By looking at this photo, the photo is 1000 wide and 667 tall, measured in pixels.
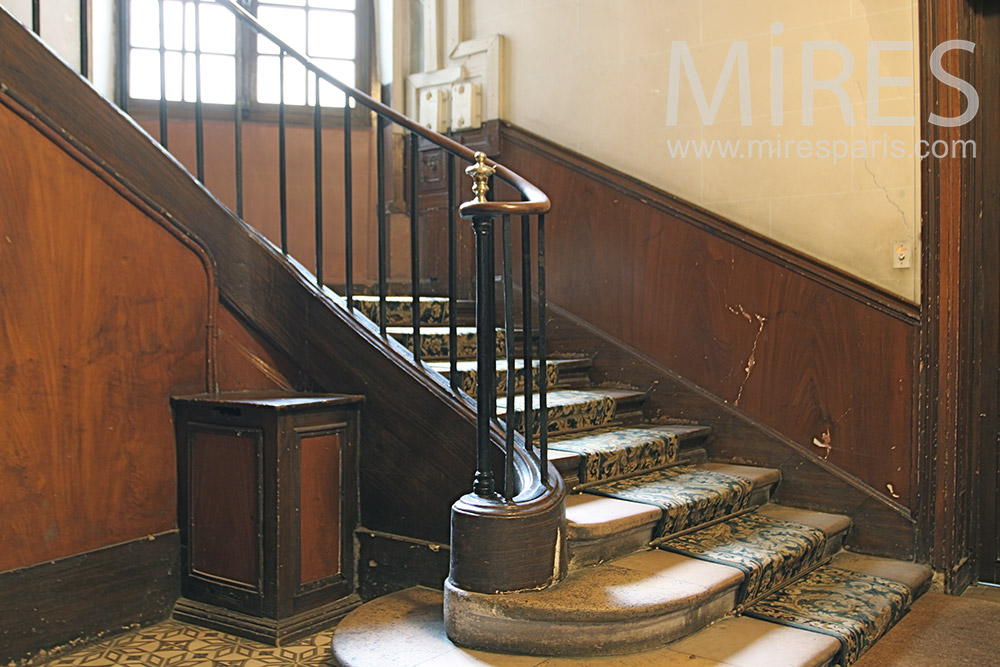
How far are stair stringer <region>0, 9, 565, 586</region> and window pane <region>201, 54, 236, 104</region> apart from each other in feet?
6.14

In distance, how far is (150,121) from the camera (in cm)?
421

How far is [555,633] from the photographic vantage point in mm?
2164

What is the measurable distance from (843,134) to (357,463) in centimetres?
221

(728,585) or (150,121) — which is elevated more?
(150,121)

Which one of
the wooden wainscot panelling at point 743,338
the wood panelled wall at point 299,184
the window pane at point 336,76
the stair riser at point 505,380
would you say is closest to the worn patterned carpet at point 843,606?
the wooden wainscot panelling at point 743,338

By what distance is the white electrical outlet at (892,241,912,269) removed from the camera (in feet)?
10.3

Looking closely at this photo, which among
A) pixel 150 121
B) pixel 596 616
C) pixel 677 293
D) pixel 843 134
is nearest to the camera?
pixel 596 616

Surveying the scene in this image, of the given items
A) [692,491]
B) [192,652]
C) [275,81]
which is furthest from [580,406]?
[275,81]

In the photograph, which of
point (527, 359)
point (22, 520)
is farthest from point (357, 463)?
point (22, 520)

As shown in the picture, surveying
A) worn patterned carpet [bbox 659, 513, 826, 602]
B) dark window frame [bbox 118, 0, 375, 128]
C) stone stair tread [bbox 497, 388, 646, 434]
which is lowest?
worn patterned carpet [bbox 659, 513, 826, 602]

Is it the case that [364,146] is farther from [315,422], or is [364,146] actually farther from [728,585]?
[728,585]

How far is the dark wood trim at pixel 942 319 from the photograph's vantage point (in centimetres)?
305

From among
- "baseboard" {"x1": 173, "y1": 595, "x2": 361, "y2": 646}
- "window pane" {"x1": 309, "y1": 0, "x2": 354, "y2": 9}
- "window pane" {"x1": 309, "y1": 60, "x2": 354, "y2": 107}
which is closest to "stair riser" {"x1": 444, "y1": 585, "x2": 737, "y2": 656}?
"baseboard" {"x1": 173, "y1": 595, "x2": 361, "y2": 646}

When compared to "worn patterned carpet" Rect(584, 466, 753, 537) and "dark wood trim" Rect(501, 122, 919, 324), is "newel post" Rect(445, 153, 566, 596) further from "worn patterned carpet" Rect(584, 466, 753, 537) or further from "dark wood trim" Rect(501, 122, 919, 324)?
"dark wood trim" Rect(501, 122, 919, 324)
